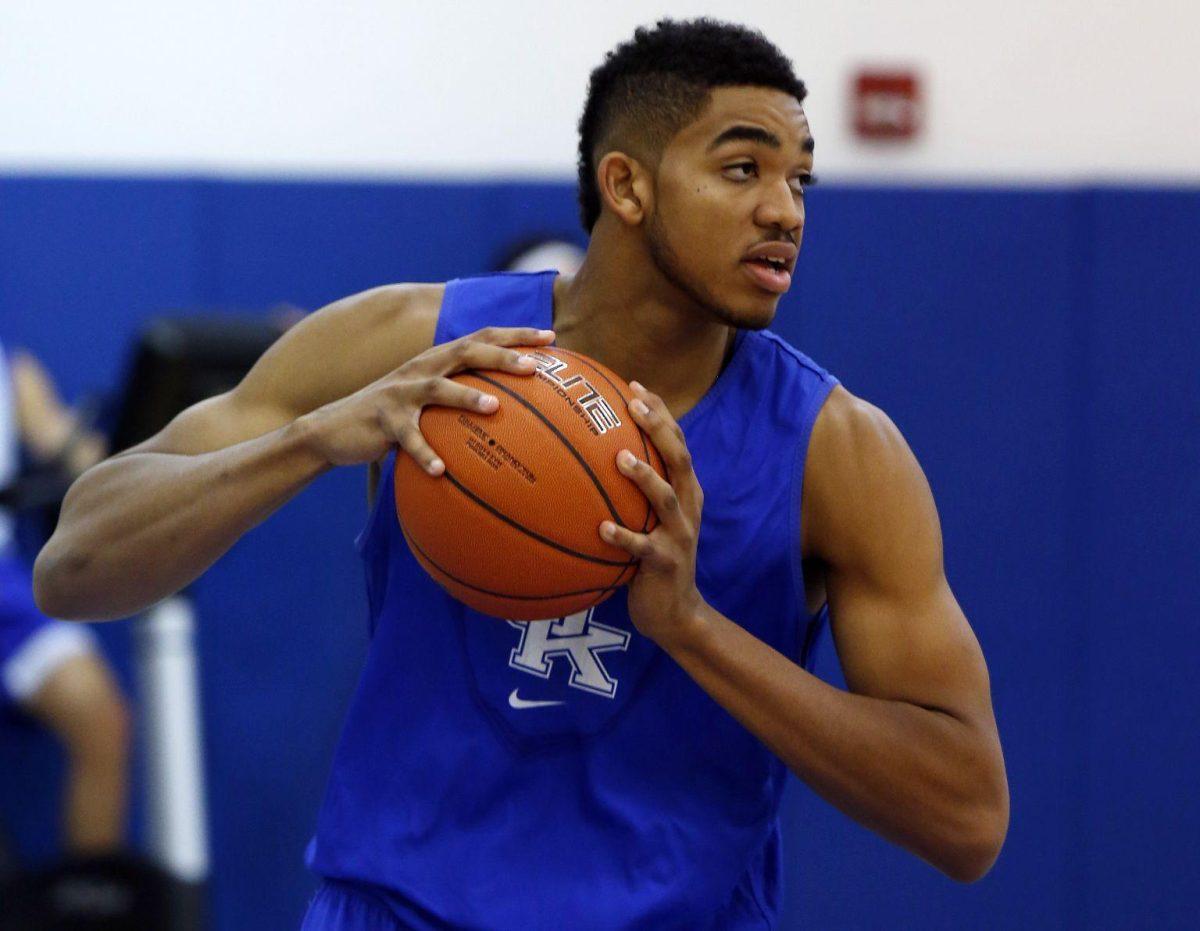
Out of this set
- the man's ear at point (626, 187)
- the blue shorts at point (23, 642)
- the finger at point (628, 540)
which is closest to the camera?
the finger at point (628, 540)

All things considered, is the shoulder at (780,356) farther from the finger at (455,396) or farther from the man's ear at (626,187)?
the finger at (455,396)

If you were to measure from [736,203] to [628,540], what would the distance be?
17.7 inches

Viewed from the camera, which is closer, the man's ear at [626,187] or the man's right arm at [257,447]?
the man's right arm at [257,447]

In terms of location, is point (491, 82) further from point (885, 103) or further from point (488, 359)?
point (488, 359)

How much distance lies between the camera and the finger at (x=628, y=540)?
1.78 m

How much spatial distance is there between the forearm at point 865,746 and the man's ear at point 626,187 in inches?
20.4

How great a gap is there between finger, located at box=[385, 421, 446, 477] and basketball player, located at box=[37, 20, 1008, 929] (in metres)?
0.08

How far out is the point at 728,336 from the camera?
219 centimetres

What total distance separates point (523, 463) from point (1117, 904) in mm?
3107

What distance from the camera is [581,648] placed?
6.82 ft

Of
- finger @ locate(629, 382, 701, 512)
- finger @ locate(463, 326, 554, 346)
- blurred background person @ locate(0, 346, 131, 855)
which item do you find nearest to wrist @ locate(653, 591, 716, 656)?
finger @ locate(629, 382, 701, 512)

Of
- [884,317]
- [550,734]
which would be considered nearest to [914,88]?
[884,317]

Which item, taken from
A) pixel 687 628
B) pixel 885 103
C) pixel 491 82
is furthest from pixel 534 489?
pixel 885 103

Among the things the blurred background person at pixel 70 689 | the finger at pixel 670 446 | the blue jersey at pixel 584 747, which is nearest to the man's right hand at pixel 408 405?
the finger at pixel 670 446
